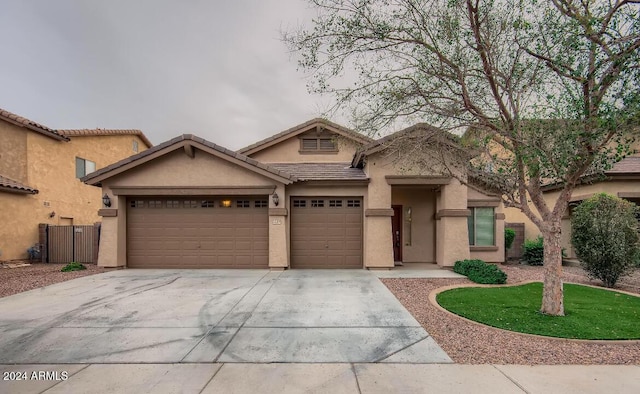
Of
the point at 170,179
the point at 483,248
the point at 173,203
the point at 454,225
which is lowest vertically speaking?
the point at 483,248

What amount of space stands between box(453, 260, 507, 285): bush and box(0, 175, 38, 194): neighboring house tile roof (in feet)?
60.4

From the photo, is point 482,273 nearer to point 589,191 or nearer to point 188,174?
point 589,191

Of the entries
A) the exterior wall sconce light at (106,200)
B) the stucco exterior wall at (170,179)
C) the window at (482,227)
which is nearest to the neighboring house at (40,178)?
the exterior wall sconce light at (106,200)

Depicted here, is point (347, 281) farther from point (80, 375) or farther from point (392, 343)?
point (80, 375)

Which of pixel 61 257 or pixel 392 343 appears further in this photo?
pixel 61 257

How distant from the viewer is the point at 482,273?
981 cm

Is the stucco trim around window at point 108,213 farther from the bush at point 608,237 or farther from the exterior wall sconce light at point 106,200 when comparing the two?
the bush at point 608,237

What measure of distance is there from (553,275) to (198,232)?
1109cm

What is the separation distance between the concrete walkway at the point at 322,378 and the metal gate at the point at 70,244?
11.4 meters

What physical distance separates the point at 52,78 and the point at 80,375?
1867 cm

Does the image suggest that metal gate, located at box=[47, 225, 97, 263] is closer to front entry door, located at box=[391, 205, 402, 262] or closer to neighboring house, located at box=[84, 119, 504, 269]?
neighboring house, located at box=[84, 119, 504, 269]

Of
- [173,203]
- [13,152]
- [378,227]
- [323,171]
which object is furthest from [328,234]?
[13,152]

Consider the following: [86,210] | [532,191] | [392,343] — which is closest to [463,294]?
[532,191]

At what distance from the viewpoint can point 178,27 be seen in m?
12.7
